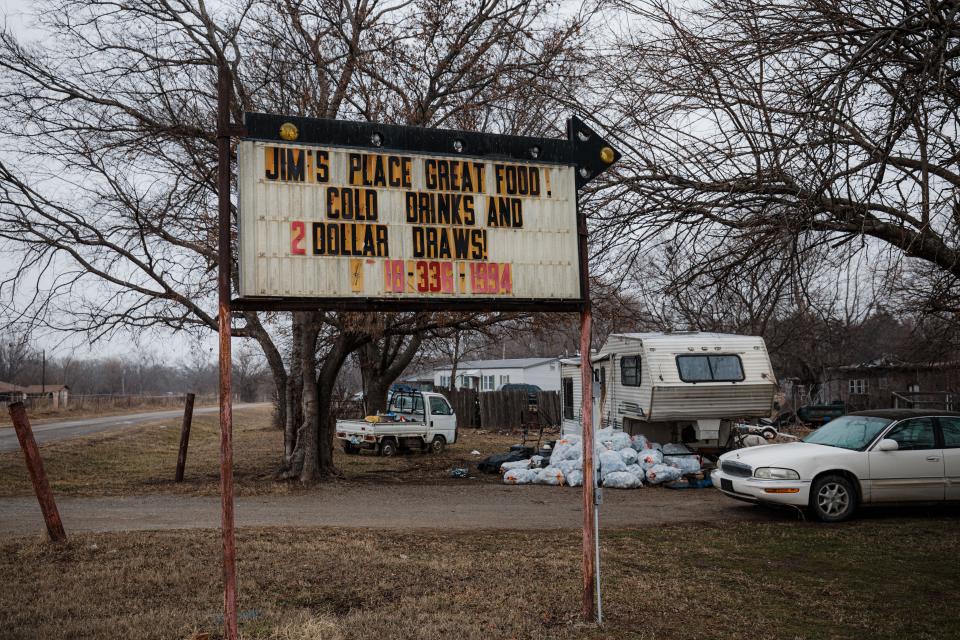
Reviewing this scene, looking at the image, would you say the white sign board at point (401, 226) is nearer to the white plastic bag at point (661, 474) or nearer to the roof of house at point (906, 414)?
the roof of house at point (906, 414)

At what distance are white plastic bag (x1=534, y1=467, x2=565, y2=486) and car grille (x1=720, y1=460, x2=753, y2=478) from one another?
401cm

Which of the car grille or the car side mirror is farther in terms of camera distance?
the car grille

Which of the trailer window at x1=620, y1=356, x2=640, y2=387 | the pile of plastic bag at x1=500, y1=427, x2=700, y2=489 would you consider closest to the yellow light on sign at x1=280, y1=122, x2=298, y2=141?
→ the pile of plastic bag at x1=500, y1=427, x2=700, y2=489

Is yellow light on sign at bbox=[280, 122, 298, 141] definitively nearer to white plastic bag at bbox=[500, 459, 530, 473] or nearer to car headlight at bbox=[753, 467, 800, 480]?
car headlight at bbox=[753, 467, 800, 480]

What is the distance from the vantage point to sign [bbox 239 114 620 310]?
18.2 ft

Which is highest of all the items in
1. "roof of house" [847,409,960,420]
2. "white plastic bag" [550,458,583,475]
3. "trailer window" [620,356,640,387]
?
"trailer window" [620,356,640,387]

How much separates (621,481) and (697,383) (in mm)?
3131

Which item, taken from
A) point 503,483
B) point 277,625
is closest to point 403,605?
point 277,625

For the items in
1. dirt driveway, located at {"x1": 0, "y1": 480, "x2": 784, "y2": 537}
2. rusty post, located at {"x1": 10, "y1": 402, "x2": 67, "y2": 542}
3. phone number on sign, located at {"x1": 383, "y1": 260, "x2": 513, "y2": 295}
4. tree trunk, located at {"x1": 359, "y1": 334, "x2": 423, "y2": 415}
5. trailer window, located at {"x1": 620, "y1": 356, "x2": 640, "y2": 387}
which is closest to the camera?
phone number on sign, located at {"x1": 383, "y1": 260, "x2": 513, "y2": 295}

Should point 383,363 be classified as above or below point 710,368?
above

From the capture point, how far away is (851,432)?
1176cm

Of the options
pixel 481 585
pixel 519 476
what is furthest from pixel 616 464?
pixel 481 585

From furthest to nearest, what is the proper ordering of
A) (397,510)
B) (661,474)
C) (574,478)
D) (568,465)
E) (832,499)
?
(568,465)
(661,474)
(574,478)
(397,510)
(832,499)

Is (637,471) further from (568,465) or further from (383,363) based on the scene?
(383,363)
